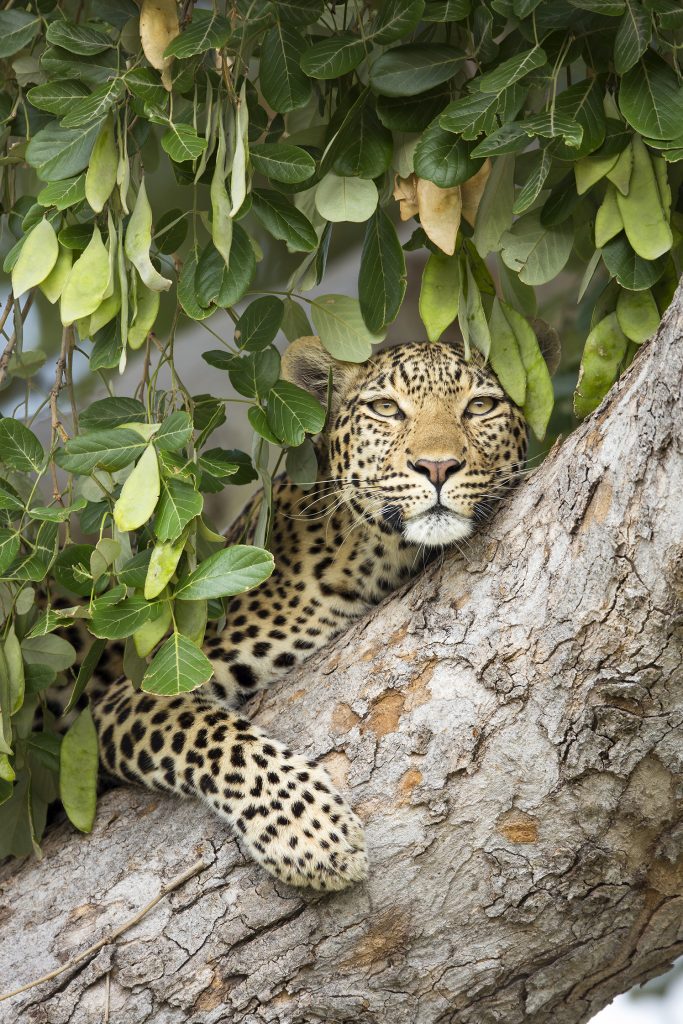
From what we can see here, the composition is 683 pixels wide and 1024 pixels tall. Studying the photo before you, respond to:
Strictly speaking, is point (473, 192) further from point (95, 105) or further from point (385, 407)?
point (95, 105)

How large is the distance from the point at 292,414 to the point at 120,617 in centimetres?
97

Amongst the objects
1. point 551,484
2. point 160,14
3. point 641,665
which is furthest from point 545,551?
point 160,14

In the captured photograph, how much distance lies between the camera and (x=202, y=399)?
4512 millimetres

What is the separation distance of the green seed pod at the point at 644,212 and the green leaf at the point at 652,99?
0.23 meters

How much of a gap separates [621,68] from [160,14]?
145cm

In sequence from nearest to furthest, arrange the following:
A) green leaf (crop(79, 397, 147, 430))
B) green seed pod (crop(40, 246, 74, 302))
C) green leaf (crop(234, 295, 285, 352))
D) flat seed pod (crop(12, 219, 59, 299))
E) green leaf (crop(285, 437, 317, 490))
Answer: flat seed pod (crop(12, 219, 59, 299)) < green seed pod (crop(40, 246, 74, 302)) < green leaf (crop(79, 397, 147, 430)) < green leaf (crop(234, 295, 285, 352)) < green leaf (crop(285, 437, 317, 490))

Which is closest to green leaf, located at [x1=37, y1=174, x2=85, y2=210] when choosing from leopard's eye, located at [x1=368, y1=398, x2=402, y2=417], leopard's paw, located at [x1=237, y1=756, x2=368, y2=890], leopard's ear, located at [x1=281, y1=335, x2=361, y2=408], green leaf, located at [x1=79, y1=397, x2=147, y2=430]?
green leaf, located at [x1=79, y1=397, x2=147, y2=430]

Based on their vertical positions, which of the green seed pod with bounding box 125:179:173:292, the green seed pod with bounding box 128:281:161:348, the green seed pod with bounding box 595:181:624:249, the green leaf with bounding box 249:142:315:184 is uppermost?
the green leaf with bounding box 249:142:315:184

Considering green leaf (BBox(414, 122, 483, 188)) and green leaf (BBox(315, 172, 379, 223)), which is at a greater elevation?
green leaf (BBox(414, 122, 483, 188))

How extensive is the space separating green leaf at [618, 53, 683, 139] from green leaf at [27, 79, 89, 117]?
1.74 metres

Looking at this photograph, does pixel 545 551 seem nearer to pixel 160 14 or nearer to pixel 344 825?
pixel 344 825

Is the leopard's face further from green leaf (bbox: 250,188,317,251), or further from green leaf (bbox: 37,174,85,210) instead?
green leaf (bbox: 37,174,85,210)

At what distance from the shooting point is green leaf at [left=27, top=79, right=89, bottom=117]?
3.86m

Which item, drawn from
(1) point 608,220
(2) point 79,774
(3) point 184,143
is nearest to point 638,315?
(1) point 608,220
